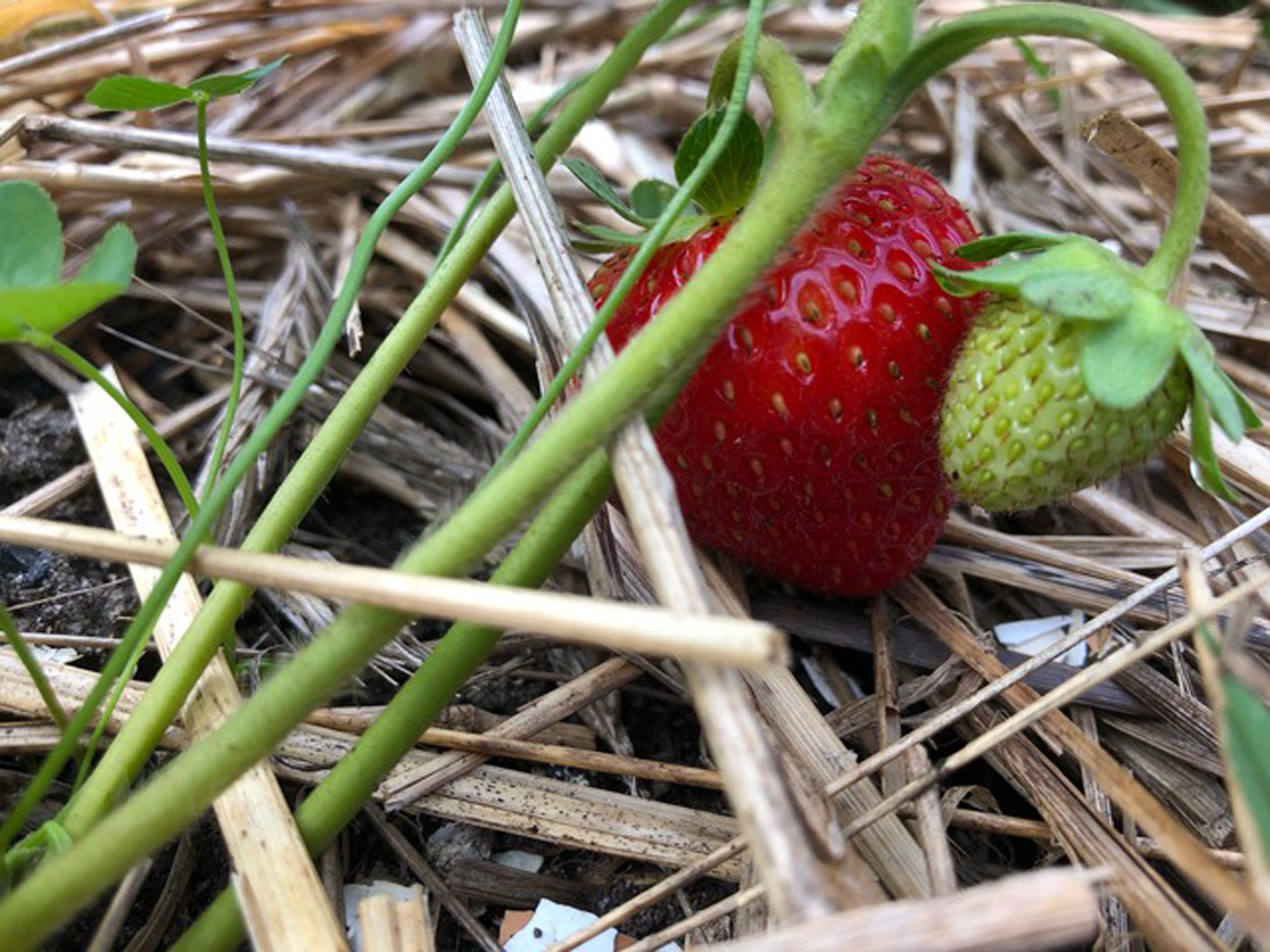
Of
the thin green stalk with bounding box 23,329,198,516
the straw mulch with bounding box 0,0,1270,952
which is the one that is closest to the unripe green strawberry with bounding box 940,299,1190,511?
the straw mulch with bounding box 0,0,1270,952

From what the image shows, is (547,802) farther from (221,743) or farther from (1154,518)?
(1154,518)

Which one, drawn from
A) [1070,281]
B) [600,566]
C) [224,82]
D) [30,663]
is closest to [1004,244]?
[1070,281]

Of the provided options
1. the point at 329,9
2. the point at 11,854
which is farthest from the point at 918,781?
the point at 329,9

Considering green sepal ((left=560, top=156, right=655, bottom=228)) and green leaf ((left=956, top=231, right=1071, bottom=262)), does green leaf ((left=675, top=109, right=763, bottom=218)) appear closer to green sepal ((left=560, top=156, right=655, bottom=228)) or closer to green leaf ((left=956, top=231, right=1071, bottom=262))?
green sepal ((left=560, top=156, right=655, bottom=228))

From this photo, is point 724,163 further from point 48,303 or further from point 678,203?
point 48,303

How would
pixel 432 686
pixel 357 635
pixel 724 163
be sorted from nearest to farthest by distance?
pixel 357 635, pixel 432 686, pixel 724 163
